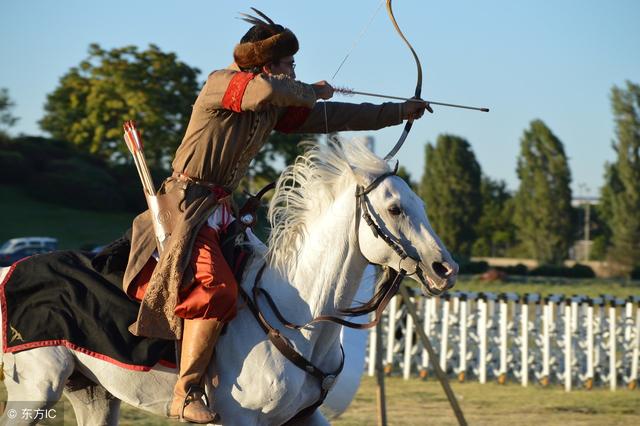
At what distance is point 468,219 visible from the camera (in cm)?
4647

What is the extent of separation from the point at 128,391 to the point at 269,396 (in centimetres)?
81

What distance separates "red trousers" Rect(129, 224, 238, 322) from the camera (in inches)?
176

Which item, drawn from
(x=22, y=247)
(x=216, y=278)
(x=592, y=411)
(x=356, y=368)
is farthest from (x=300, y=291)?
(x=22, y=247)

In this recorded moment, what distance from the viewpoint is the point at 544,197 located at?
148 feet

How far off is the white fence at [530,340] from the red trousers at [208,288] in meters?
9.04

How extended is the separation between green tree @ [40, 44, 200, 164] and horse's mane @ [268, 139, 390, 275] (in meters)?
31.1

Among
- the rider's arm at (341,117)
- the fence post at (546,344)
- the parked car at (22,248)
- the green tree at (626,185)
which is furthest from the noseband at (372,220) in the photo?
the green tree at (626,185)

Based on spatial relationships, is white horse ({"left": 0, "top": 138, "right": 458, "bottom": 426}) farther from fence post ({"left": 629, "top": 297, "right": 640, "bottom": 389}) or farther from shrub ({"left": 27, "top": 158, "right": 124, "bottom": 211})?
shrub ({"left": 27, "top": 158, "right": 124, "bottom": 211})

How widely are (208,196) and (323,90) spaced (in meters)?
0.77

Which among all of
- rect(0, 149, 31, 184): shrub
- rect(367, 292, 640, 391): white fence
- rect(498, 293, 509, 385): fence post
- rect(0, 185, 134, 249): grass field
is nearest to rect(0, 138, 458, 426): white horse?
rect(367, 292, 640, 391): white fence

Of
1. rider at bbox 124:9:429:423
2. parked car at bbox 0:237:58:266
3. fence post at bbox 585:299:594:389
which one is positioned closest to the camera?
rider at bbox 124:9:429:423

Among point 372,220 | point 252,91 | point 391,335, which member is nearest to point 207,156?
point 252,91

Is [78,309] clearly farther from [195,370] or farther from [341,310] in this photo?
[341,310]

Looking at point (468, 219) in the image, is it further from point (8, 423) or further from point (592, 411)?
point (8, 423)
